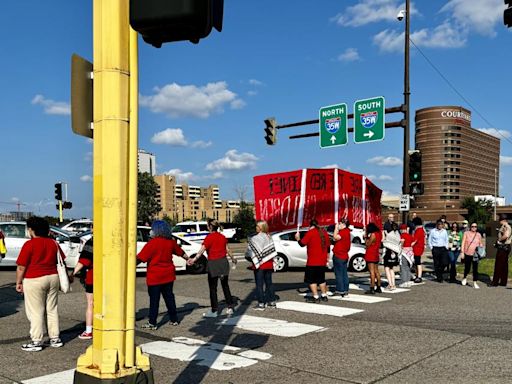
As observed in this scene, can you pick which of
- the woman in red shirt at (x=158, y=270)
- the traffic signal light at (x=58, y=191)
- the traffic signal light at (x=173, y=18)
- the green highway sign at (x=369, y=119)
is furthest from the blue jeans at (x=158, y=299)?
the traffic signal light at (x=58, y=191)

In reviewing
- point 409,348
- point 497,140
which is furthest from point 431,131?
point 409,348

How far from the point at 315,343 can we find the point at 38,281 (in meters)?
3.79

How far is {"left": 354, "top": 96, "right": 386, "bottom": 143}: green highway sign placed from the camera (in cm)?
1705

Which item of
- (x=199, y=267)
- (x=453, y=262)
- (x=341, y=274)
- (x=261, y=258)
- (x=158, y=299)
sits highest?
(x=261, y=258)

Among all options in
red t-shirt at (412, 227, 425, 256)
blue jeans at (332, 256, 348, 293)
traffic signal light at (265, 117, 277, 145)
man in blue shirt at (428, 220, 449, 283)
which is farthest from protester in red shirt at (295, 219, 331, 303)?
traffic signal light at (265, 117, 277, 145)

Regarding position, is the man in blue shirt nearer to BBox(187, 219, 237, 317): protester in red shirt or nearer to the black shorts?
the black shorts

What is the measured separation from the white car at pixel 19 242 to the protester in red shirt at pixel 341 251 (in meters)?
8.39

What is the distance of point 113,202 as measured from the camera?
255cm

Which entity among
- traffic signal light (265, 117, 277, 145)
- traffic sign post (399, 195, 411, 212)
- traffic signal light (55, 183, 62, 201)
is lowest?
traffic sign post (399, 195, 411, 212)

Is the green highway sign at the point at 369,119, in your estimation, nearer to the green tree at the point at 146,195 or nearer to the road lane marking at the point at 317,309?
the road lane marking at the point at 317,309

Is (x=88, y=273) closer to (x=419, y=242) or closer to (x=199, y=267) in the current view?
(x=199, y=267)

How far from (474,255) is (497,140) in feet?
604

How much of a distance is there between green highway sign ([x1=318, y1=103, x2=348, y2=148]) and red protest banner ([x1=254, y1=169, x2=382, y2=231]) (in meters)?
6.58

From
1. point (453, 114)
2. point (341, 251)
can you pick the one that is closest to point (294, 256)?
point (341, 251)
